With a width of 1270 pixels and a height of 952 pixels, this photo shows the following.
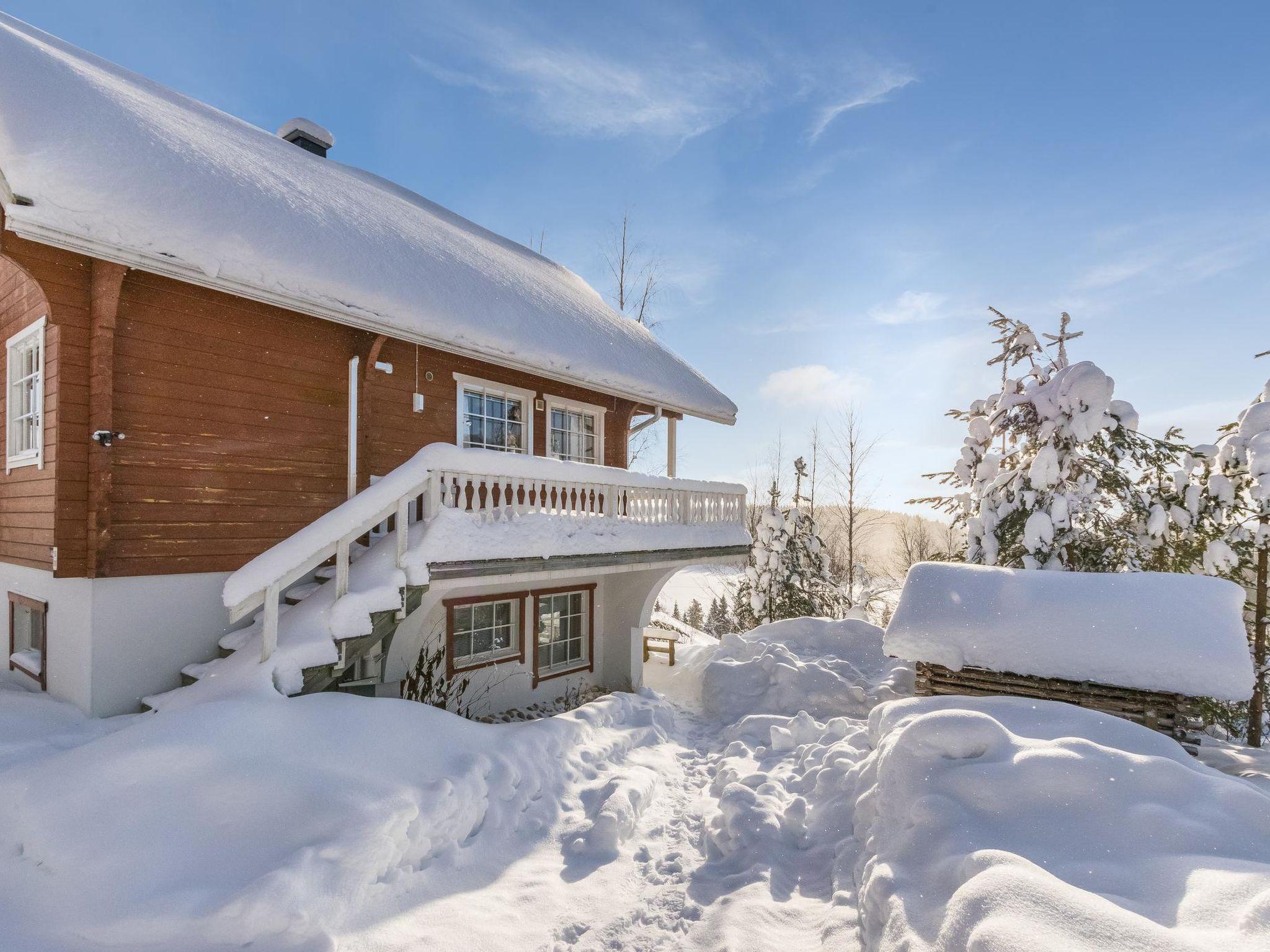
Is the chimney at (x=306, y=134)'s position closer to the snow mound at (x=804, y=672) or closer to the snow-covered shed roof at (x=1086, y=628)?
the snow mound at (x=804, y=672)

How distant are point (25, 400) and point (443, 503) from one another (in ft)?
15.2

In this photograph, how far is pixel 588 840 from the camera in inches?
187

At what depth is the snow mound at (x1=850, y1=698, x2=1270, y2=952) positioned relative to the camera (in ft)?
8.01

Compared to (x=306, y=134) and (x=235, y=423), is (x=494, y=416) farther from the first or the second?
(x=306, y=134)

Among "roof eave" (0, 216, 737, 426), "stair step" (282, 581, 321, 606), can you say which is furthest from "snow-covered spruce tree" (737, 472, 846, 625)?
"stair step" (282, 581, 321, 606)

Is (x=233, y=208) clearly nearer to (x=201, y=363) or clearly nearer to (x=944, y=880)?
(x=201, y=363)

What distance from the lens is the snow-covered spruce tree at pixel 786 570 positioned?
1421 cm

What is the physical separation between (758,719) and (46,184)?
859 cm

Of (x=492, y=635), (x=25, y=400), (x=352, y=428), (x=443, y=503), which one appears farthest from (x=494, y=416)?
(x=25, y=400)

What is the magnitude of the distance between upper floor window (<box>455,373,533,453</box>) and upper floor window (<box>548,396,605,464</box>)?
49 centimetres

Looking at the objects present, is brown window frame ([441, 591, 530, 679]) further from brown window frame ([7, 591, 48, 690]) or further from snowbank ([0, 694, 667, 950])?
brown window frame ([7, 591, 48, 690])

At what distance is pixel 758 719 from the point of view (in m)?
7.75

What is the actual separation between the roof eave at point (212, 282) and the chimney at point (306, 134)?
5.55 m

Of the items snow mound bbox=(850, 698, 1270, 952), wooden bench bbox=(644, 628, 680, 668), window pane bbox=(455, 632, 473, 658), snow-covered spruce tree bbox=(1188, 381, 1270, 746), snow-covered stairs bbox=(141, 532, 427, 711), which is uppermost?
snow-covered spruce tree bbox=(1188, 381, 1270, 746)
